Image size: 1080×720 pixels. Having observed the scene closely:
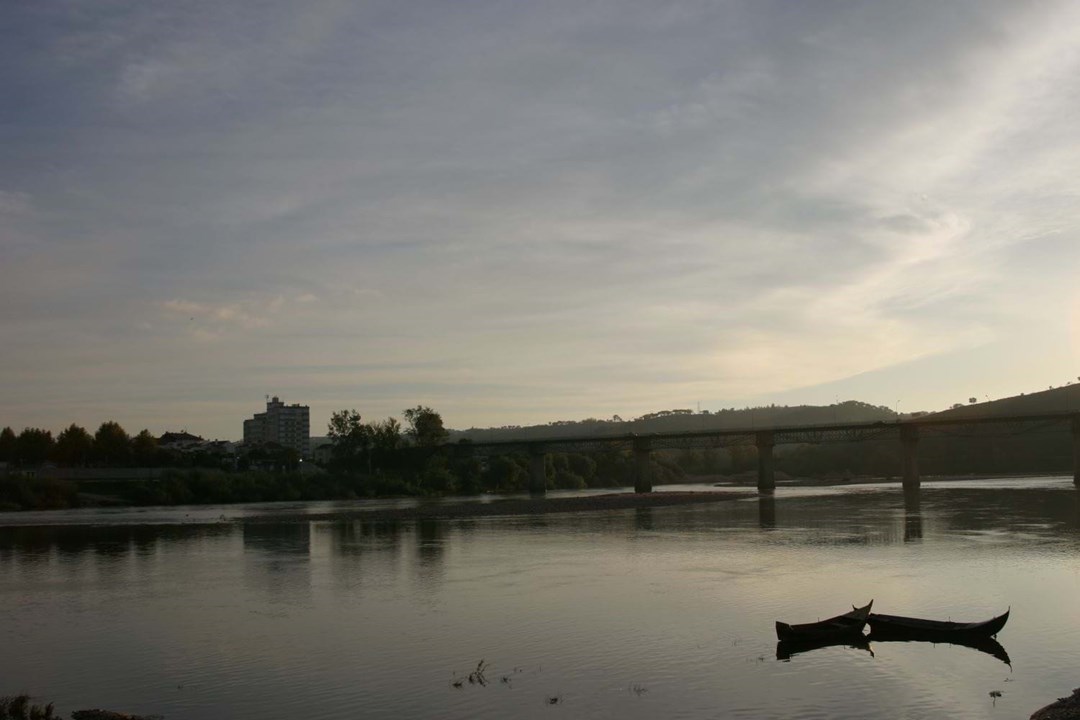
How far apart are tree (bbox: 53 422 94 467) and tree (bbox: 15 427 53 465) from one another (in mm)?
5987

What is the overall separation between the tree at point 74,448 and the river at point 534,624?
126363mm

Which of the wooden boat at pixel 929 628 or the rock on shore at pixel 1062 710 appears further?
the wooden boat at pixel 929 628

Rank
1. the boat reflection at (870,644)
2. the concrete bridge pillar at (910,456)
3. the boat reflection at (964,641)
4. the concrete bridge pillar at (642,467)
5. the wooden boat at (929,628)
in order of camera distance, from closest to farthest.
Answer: the boat reflection at (964,641), the boat reflection at (870,644), the wooden boat at (929,628), the concrete bridge pillar at (910,456), the concrete bridge pillar at (642,467)

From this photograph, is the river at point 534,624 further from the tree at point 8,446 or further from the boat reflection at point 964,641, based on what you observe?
the tree at point 8,446

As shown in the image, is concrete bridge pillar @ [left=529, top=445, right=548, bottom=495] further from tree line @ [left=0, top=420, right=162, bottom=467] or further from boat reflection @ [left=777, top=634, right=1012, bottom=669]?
boat reflection @ [left=777, top=634, right=1012, bottom=669]

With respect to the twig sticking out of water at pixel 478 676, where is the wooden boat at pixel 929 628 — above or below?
above

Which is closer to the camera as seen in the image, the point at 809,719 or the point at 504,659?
the point at 809,719

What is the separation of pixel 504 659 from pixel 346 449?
574 ft

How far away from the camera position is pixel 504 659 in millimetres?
25359

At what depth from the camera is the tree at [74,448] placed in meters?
178

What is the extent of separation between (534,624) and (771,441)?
132825 millimetres

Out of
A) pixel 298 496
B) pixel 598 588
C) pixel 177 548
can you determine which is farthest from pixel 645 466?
pixel 598 588

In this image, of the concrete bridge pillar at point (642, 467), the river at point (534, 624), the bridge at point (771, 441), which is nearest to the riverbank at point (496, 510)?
the river at point (534, 624)

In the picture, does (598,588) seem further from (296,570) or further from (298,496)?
(298,496)
